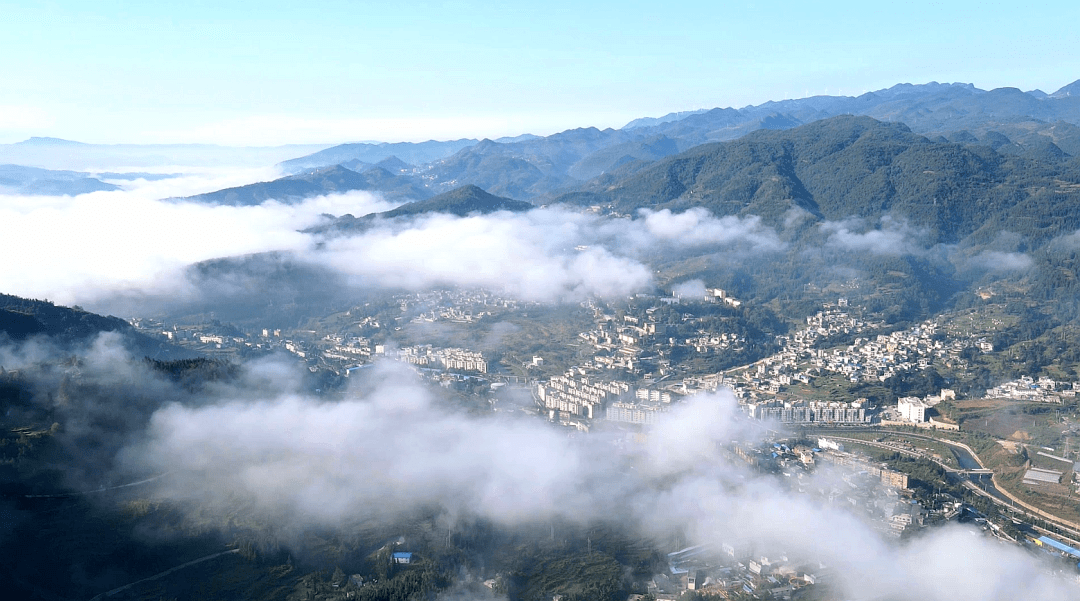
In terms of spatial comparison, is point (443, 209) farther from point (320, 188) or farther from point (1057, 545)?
point (1057, 545)

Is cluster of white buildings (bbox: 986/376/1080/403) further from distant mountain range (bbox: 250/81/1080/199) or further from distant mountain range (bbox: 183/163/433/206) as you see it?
distant mountain range (bbox: 183/163/433/206)

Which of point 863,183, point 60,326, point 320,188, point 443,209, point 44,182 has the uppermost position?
point 863,183

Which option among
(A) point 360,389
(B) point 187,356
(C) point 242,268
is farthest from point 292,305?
(A) point 360,389

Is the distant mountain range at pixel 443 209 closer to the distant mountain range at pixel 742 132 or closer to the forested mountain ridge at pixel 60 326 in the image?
the distant mountain range at pixel 742 132

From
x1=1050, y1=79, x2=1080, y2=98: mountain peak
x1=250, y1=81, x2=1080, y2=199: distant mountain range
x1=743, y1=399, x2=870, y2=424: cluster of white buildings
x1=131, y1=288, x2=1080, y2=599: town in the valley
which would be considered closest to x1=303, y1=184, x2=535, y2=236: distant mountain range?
x1=250, y1=81, x2=1080, y2=199: distant mountain range

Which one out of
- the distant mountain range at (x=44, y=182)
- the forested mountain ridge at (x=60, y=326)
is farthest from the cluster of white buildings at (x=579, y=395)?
the distant mountain range at (x=44, y=182)

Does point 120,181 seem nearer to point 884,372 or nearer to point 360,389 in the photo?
point 360,389

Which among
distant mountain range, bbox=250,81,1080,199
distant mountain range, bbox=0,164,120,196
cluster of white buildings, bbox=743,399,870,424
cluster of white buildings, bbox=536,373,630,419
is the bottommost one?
cluster of white buildings, bbox=743,399,870,424

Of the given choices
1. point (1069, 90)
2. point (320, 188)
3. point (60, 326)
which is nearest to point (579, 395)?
point (60, 326)

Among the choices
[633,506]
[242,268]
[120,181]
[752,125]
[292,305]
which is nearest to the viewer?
[633,506]

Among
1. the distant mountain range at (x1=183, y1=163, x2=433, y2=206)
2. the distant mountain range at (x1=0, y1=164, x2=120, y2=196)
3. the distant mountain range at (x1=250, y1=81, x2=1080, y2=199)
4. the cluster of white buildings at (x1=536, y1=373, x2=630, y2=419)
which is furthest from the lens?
the distant mountain range at (x1=0, y1=164, x2=120, y2=196)

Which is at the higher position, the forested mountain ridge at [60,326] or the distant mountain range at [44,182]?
the distant mountain range at [44,182]
